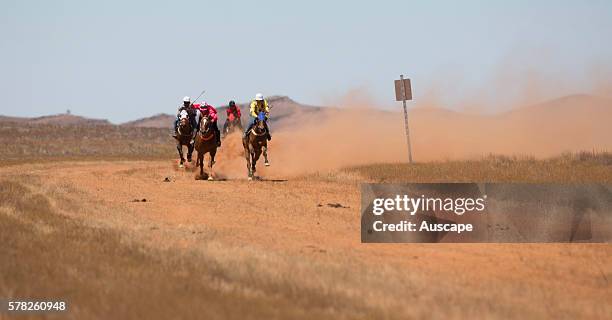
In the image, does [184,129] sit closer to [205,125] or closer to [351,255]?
[205,125]

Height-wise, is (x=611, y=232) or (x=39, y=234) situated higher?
(x=39, y=234)

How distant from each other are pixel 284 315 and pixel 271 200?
1378 cm

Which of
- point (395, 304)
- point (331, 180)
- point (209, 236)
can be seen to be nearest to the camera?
point (395, 304)

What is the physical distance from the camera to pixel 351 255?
13984mm

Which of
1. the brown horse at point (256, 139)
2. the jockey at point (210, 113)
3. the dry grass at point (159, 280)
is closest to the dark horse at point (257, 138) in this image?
the brown horse at point (256, 139)

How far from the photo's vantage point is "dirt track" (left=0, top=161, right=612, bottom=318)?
1064cm

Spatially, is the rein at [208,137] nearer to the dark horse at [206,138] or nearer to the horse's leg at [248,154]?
the dark horse at [206,138]

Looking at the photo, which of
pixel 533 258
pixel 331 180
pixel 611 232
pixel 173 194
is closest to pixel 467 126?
pixel 331 180

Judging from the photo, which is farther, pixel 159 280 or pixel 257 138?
pixel 257 138

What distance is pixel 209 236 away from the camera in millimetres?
15844

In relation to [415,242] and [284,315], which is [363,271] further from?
[415,242]

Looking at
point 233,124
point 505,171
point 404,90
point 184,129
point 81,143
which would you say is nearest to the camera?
point 505,171

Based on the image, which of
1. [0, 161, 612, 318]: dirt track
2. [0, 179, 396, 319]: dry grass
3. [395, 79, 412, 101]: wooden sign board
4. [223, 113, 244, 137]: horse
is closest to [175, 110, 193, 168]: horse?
[223, 113, 244, 137]: horse

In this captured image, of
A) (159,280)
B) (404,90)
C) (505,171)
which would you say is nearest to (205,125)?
(404,90)
